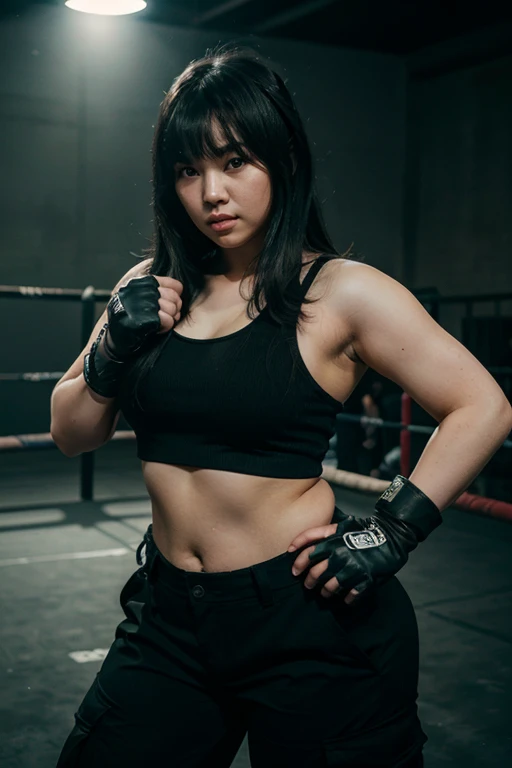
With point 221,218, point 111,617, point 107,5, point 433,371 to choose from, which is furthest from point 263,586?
point 107,5

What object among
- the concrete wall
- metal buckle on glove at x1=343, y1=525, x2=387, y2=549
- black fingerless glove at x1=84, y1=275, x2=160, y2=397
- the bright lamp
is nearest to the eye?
black fingerless glove at x1=84, y1=275, x2=160, y2=397

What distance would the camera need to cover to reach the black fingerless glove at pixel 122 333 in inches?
50.2

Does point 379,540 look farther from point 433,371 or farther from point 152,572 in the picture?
point 152,572

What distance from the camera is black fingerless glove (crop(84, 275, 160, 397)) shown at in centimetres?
128

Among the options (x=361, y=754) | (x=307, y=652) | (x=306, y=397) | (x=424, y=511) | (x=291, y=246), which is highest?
(x=291, y=246)

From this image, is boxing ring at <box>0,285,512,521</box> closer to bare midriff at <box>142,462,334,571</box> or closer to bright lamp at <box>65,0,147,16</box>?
bright lamp at <box>65,0,147,16</box>

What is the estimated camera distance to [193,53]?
8852 mm

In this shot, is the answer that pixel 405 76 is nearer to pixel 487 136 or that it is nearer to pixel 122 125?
pixel 487 136

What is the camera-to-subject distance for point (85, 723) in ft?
4.19

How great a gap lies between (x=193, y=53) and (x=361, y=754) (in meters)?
8.51

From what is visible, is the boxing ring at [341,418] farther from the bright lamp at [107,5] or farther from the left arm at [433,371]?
the left arm at [433,371]

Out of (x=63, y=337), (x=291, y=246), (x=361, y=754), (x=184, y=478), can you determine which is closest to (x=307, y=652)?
(x=361, y=754)

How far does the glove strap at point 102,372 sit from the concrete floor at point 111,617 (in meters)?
1.18

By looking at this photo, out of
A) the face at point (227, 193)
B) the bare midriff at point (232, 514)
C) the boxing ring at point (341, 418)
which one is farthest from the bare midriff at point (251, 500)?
the boxing ring at point (341, 418)
